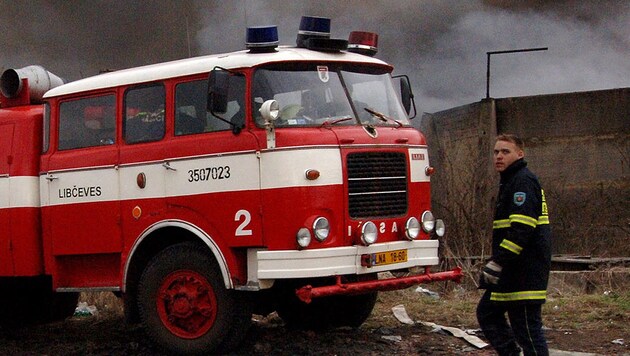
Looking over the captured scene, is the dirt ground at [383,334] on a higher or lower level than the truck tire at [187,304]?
lower

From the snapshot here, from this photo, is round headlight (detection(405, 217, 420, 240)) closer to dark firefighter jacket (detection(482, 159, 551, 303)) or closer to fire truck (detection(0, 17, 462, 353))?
fire truck (detection(0, 17, 462, 353))

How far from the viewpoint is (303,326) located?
367 inches

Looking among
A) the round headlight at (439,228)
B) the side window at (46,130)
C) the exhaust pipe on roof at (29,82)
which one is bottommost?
the round headlight at (439,228)

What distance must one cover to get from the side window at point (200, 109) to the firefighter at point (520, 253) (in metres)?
2.34

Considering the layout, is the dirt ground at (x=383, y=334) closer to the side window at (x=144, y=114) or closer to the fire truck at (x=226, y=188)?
the fire truck at (x=226, y=188)

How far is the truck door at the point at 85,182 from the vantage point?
8461 mm

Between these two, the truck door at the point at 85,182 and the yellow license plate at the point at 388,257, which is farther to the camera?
the truck door at the point at 85,182

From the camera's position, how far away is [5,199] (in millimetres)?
9039

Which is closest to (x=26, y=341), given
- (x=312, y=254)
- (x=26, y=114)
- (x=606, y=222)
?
(x=26, y=114)

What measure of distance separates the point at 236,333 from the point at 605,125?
11271mm

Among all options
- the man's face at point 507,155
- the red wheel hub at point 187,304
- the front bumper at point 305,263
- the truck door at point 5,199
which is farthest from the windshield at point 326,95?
the truck door at point 5,199

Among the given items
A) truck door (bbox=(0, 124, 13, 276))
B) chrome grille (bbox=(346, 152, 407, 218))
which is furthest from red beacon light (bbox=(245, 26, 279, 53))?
truck door (bbox=(0, 124, 13, 276))

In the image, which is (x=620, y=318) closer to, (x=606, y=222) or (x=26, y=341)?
(x=26, y=341)

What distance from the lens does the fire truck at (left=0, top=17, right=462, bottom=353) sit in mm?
7559
